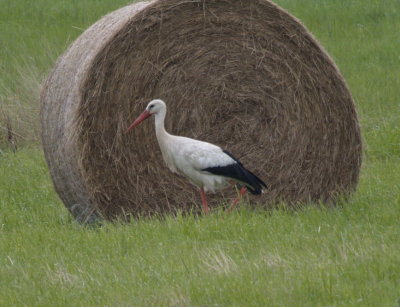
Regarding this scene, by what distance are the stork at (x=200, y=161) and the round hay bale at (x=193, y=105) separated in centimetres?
37

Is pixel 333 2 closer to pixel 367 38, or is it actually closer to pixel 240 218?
pixel 367 38

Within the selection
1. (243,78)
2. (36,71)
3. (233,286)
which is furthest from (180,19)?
(36,71)

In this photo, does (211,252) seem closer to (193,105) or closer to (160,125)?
(160,125)

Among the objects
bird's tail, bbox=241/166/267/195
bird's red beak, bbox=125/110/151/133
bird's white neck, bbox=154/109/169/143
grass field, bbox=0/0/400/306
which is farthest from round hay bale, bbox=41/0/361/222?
bird's tail, bbox=241/166/267/195

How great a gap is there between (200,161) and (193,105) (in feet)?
2.96

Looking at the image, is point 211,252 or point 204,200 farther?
point 204,200

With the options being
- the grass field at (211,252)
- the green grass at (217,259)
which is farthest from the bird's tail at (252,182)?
the green grass at (217,259)

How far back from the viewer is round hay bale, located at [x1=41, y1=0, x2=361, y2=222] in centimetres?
908

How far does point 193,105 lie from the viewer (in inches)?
380

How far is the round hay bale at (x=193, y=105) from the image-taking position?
357 inches

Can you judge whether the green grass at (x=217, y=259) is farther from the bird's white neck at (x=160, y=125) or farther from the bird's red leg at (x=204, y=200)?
the bird's white neck at (x=160, y=125)

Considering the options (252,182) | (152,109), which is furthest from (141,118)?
(252,182)

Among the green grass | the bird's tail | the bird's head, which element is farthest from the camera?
the bird's head

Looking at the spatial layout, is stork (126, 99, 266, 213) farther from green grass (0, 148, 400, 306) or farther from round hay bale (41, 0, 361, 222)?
green grass (0, 148, 400, 306)
